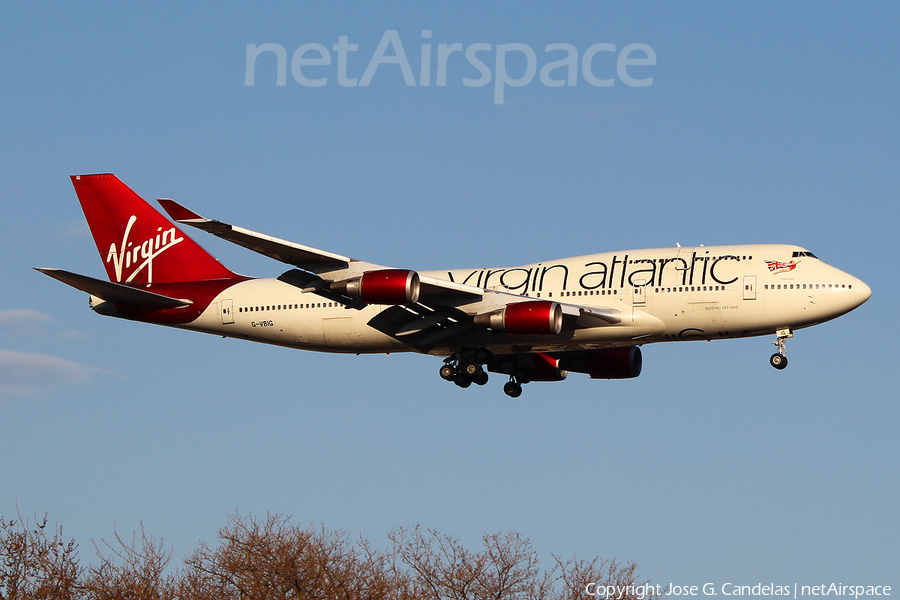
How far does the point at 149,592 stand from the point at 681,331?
69.6 feet

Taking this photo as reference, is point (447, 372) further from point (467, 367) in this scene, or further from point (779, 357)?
point (779, 357)

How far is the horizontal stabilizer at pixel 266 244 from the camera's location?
42656mm

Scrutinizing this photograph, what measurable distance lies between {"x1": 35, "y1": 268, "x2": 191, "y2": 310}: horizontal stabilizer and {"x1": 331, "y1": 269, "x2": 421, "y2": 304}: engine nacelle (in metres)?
10.5

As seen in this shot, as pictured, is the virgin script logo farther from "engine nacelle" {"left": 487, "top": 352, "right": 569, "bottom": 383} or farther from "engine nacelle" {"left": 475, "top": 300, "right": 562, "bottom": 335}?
"engine nacelle" {"left": 475, "top": 300, "right": 562, "bottom": 335}

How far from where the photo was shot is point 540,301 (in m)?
47.0

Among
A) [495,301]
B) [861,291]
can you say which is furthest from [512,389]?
[861,291]

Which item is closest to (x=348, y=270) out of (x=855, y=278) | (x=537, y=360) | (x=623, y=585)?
(x=537, y=360)

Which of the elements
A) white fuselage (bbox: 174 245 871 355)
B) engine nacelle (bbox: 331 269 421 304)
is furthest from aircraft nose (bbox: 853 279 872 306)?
engine nacelle (bbox: 331 269 421 304)

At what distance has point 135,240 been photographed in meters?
57.5

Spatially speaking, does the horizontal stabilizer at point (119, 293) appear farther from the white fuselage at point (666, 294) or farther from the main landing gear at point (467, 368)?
the main landing gear at point (467, 368)

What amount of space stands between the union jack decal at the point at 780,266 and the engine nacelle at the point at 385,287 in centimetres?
1324

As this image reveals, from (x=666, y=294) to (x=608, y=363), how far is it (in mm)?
6884

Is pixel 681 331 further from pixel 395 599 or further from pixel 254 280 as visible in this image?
pixel 254 280

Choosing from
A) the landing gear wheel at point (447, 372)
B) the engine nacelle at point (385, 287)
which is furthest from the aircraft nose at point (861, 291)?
the engine nacelle at point (385, 287)
